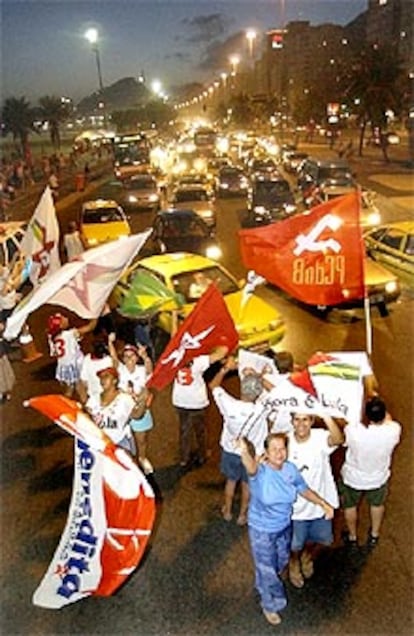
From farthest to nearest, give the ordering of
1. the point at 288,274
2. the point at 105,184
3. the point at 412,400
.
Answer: the point at 105,184 < the point at 412,400 < the point at 288,274

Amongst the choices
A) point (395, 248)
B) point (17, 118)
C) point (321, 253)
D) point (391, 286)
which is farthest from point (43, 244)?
point (17, 118)

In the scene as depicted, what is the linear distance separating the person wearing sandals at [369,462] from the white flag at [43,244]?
17.1 ft

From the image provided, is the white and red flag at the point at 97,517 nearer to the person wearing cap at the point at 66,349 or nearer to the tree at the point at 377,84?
the person wearing cap at the point at 66,349

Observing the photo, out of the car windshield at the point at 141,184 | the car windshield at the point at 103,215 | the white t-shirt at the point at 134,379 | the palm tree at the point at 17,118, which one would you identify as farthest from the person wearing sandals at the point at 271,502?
the palm tree at the point at 17,118

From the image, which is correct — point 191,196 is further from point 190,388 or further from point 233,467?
point 233,467

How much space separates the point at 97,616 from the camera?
578 cm

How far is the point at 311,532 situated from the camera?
585cm

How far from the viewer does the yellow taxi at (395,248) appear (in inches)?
530

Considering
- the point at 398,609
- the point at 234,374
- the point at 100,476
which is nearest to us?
the point at 100,476

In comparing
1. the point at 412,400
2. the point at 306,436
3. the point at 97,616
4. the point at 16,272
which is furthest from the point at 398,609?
the point at 16,272

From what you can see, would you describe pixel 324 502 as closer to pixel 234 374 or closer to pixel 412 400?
pixel 412 400

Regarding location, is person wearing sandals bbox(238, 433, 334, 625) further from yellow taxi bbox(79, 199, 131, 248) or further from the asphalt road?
yellow taxi bbox(79, 199, 131, 248)

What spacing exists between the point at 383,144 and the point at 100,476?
4245cm

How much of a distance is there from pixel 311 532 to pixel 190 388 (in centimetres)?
224
